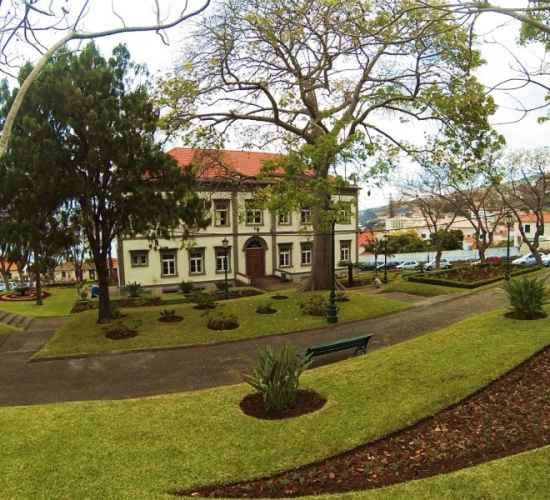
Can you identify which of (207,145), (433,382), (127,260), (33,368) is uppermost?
(207,145)

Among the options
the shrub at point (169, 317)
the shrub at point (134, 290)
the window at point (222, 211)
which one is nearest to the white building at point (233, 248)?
the window at point (222, 211)

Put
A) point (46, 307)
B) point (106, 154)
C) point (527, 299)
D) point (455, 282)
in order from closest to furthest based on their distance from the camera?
point (527, 299) → point (106, 154) → point (455, 282) → point (46, 307)

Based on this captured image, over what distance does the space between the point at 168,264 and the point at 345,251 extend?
1672cm

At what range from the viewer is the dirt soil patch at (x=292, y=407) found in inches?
274

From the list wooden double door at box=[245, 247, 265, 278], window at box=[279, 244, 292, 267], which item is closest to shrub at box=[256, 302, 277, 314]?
wooden double door at box=[245, 247, 265, 278]

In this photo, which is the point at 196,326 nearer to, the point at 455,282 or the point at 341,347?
the point at 341,347

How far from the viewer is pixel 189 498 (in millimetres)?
4762

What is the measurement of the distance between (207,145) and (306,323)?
33.0 ft

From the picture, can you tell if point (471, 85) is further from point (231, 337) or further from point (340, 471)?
point (340, 471)

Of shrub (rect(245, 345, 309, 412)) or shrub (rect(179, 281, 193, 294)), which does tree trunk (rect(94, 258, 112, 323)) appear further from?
shrub (rect(245, 345, 309, 412))

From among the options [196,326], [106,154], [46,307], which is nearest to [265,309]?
[196,326]

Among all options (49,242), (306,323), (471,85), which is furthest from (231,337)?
(471,85)

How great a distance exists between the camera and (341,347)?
11438 millimetres

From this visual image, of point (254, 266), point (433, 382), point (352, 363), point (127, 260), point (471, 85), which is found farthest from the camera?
point (254, 266)
